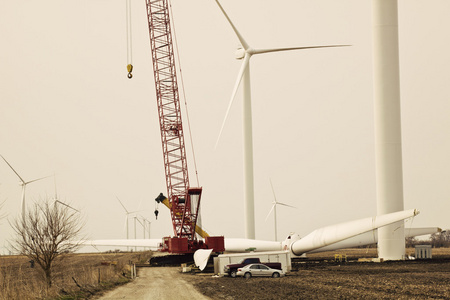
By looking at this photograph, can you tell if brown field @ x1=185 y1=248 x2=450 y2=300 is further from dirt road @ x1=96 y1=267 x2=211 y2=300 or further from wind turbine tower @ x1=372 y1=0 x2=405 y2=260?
wind turbine tower @ x1=372 y1=0 x2=405 y2=260

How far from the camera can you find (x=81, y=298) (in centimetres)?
4853

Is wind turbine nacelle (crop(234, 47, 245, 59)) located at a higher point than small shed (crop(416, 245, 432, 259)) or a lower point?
higher

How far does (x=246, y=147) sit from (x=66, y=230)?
67.2 m

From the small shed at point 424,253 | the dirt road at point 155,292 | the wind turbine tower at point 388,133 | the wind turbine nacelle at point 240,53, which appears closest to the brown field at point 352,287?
the dirt road at point 155,292

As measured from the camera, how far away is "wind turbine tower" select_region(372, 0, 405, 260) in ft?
306

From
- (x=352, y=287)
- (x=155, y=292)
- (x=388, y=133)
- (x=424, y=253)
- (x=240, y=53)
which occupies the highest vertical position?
(x=240, y=53)

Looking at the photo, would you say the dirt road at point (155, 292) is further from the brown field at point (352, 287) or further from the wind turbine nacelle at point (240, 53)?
the wind turbine nacelle at point (240, 53)

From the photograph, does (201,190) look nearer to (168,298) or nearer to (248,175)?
(248,175)

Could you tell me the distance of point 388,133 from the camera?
307 feet

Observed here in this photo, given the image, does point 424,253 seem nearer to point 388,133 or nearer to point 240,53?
point 388,133

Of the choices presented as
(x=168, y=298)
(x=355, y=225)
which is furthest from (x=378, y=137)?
(x=168, y=298)

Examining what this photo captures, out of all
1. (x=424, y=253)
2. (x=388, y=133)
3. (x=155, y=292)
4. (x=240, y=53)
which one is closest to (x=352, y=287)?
(x=155, y=292)

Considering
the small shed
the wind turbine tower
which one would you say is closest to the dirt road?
the wind turbine tower

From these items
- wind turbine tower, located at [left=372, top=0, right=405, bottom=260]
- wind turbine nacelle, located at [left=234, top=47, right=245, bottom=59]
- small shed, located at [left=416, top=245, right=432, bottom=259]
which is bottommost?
small shed, located at [left=416, top=245, right=432, bottom=259]
